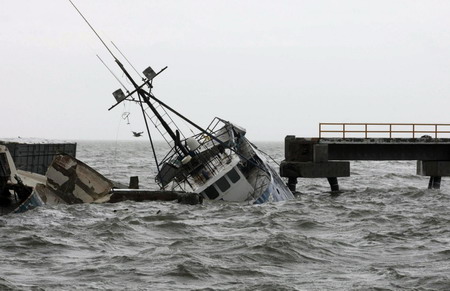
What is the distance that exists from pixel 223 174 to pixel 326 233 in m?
10.4

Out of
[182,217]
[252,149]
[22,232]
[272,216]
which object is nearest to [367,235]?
[272,216]

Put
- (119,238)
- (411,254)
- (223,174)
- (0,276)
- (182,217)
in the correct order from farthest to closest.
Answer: (223,174) → (182,217) → (119,238) → (411,254) → (0,276)

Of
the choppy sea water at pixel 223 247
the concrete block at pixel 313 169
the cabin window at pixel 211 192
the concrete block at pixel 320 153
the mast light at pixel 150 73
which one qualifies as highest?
the mast light at pixel 150 73

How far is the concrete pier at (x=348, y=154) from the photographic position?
44219 millimetres

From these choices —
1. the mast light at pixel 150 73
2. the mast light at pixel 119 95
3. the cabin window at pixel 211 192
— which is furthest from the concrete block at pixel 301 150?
the mast light at pixel 119 95

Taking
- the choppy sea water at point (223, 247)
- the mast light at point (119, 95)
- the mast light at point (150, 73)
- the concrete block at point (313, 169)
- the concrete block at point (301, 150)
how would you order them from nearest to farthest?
the choppy sea water at point (223, 247) → the mast light at point (119, 95) → the mast light at point (150, 73) → the concrete block at point (313, 169) → the concrete block at point (301, 150)

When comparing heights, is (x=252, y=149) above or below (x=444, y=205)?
above

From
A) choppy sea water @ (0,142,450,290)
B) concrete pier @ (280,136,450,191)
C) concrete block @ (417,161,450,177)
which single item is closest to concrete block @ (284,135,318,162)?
concrete pier @ (280,136,450,191)

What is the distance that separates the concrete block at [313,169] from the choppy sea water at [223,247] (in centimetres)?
846

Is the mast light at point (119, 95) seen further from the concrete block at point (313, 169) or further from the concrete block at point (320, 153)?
the concrete block at point (320, 153)

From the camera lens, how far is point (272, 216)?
30.8 metres

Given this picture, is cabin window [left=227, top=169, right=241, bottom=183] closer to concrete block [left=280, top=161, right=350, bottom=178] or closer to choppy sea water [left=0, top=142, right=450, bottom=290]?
choppy sea water [left=0, top=142, right=450, bottom=290]

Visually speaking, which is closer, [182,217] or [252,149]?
[182,217]

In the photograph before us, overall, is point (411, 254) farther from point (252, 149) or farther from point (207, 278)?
point (252, 149)
